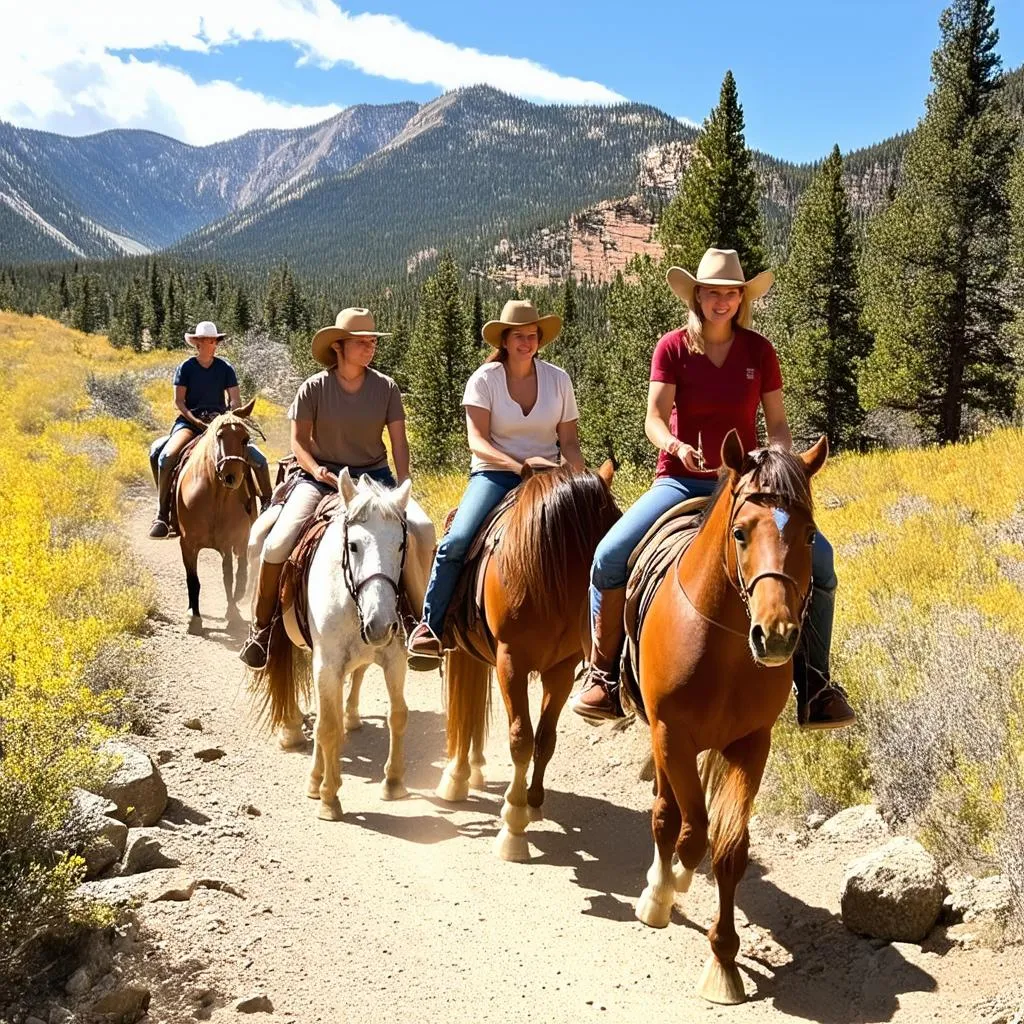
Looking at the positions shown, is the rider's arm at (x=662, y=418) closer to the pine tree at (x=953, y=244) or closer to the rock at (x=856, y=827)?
the rock at (x=856, y=827)

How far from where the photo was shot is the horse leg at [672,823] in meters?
4.04

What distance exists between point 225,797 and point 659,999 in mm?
3290

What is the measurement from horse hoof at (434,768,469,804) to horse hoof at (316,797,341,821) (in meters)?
0.80

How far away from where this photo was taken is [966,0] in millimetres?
22516

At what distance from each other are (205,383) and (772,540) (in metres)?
9.53

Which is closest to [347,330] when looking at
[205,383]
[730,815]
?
[730,815]

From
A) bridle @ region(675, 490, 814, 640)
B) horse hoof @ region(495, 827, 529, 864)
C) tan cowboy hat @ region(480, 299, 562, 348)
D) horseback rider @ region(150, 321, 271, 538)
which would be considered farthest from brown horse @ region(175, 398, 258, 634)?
bridle @ region(675, 490, 814, 640)

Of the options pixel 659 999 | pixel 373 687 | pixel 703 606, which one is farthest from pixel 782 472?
pixel 373 687

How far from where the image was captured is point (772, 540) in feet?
10.8

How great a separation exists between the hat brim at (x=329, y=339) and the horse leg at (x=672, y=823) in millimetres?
3780

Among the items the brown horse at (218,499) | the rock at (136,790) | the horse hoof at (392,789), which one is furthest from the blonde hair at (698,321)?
the brown horse at (218,499)

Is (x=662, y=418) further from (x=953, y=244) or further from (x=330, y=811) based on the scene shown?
(x=953, y=244)

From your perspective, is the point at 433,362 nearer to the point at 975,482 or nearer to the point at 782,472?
the point at 975,482

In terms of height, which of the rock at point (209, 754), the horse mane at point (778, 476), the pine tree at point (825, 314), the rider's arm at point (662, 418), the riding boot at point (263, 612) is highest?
the pine tree at point (825, 314)
